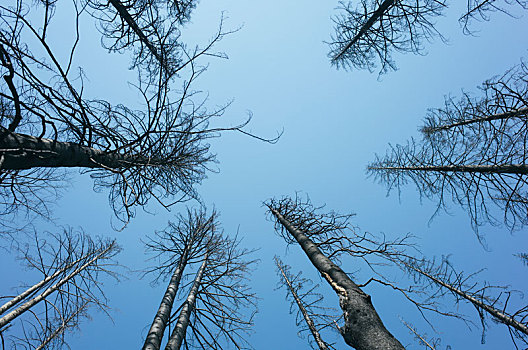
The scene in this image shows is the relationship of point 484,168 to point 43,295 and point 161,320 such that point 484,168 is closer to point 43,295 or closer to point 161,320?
point 161,320

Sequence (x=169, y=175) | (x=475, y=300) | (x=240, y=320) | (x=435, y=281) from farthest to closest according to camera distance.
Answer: (x=435, y=281) → (x=475, y=300) → (x=169, y=175) → (x=240, y=320)

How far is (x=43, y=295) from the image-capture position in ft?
16.9

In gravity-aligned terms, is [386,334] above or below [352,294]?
below

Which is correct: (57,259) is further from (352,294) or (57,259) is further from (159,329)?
(352,294)

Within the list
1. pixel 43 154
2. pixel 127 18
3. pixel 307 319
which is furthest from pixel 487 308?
pixel 127 18

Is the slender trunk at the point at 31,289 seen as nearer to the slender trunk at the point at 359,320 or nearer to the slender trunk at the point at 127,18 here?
the slender trunk at the point at 127,18

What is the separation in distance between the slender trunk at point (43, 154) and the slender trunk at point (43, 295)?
2559 millimetres

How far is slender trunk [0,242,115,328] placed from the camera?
4387mm

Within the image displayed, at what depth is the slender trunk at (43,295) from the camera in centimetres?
439

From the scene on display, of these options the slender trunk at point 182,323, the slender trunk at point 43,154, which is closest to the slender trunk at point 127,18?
the slender trunk at point 43,154

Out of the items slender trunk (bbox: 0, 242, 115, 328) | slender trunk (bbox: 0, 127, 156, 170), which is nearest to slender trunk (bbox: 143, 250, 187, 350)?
slender trunk (bbox: 0, 242, 115, 328)

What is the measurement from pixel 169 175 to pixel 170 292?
2405 millimetres

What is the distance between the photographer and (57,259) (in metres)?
5.32

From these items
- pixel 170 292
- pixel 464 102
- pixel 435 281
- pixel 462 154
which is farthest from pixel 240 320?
pixel 464 102
